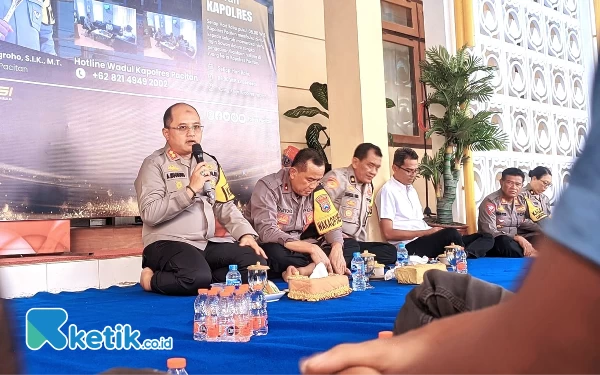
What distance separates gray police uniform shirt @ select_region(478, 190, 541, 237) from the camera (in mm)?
4758

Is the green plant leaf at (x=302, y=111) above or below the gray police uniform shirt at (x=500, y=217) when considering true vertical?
above

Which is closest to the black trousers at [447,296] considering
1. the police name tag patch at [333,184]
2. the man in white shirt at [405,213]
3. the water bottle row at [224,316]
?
the water bottle row at [224,316]

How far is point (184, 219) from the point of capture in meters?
2.93

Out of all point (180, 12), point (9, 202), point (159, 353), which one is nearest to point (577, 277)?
point (159, 353)

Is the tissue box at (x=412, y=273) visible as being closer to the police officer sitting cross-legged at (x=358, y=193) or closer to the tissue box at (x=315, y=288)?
the tissue box at (x=315, y=288)

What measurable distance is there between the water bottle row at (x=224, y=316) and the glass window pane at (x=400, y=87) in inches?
169

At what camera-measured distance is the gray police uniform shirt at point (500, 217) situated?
15.6ft

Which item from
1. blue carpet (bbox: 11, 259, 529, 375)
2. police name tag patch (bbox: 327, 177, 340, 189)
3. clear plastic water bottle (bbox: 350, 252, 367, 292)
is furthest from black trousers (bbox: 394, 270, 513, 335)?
police name tag patch (bbox: 327, 177, 340, 189)

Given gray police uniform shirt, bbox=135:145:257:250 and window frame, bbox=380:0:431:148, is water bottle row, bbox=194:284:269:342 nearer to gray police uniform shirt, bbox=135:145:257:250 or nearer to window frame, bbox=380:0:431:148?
gray police uniform shirt, bbox=135:145:257:250

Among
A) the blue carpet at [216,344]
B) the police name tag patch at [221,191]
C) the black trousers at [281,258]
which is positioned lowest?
the blue carpet at [216,344]

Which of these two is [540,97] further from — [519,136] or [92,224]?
[92,224]

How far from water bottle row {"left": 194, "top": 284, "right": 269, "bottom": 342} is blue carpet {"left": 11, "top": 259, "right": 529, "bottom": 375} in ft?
0.17

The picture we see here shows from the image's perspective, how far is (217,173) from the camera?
9.86 feet

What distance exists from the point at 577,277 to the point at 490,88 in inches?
196
